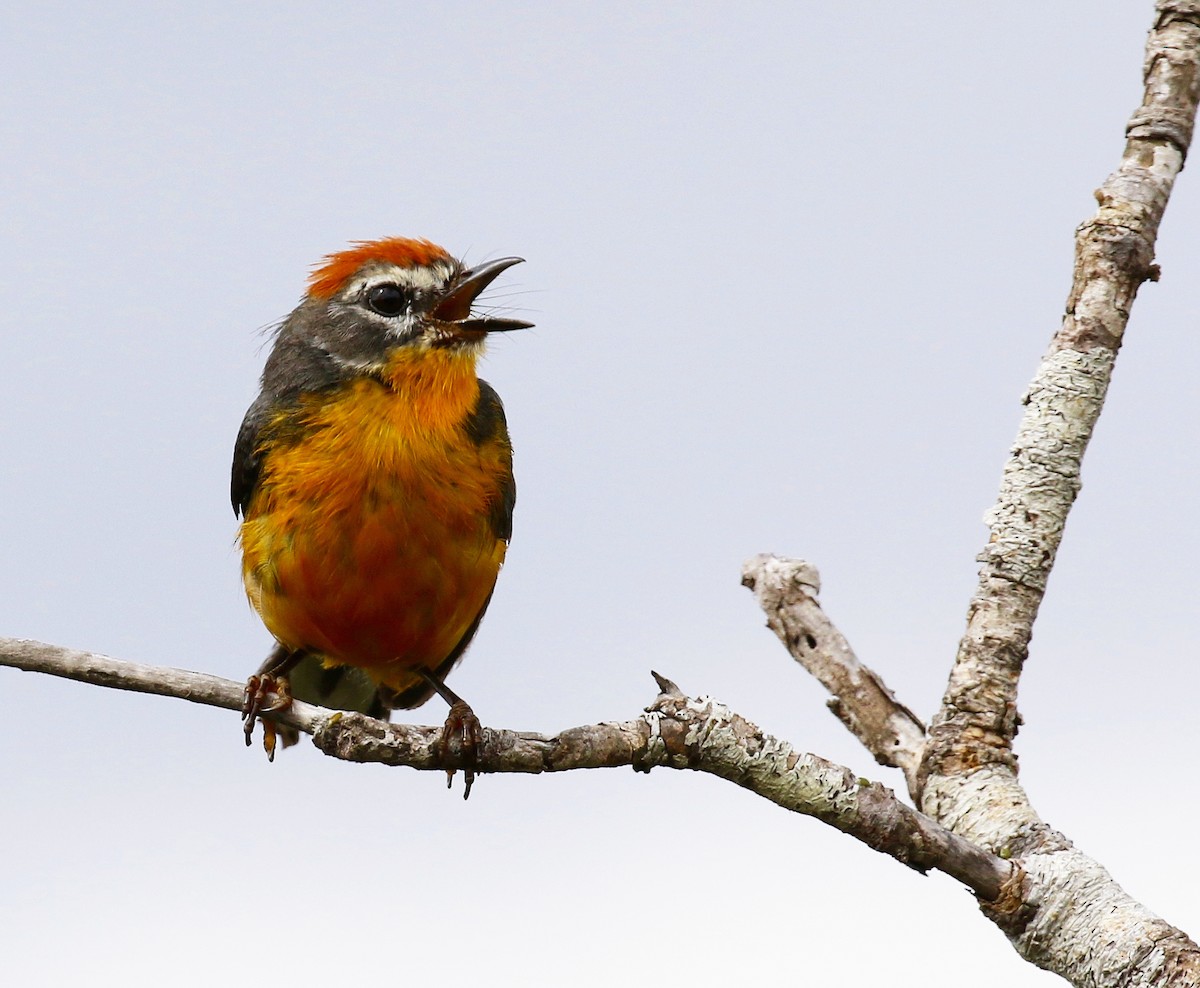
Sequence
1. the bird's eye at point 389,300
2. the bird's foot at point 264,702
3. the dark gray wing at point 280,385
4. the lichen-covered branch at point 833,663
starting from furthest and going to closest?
1. the bird's eye at point 389,300
2. the dark gray wing at point 280,385
3. the lichen-covered branch at point 833,663
4. the bird's foot at point 264,702

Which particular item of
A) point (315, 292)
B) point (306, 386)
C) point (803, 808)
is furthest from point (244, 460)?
point (803, 808)

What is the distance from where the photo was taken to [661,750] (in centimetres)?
453

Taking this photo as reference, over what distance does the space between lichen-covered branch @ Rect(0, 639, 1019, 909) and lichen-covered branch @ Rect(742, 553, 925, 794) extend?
101cm

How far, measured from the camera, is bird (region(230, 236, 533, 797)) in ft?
19.3

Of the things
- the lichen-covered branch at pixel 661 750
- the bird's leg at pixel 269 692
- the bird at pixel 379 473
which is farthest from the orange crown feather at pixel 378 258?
the lichen-covered branch at pixel 661 750

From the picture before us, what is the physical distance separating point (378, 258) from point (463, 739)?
2.51 m

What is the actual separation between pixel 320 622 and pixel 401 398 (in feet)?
3.32

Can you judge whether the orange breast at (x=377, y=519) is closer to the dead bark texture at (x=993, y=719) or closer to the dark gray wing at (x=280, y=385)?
the dark gray wing at (x=280, y=385)

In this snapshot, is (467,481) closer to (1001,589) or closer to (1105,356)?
(1001,589)

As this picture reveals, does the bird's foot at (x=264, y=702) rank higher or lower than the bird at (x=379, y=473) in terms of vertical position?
lower

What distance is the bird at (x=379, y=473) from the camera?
19.3 feet

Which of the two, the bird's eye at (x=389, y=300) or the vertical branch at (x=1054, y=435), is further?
the bird's eye at (x=389, y=300)

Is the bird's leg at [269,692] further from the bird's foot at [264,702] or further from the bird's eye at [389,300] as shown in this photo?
the bird's eye at [389,300]

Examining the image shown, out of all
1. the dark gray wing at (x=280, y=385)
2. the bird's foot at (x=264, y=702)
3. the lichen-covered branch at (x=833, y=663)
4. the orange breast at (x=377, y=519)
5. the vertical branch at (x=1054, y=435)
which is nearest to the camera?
the bird's foot at (x=264, y=702)
